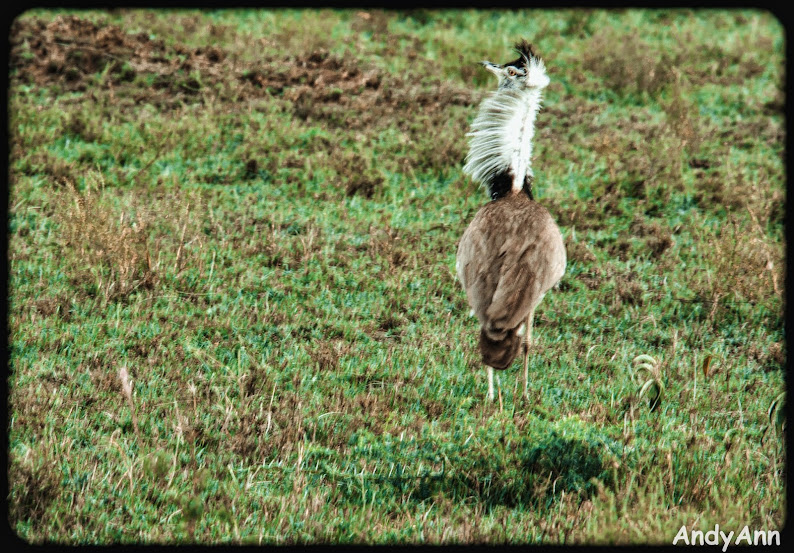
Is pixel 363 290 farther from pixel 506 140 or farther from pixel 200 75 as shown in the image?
pixel 200 75

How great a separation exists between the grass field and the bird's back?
58 cm

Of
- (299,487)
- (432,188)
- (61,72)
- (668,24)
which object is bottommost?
(299,487)

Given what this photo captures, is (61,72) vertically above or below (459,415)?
above

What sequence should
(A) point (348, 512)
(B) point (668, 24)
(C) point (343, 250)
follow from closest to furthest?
(A) point (348, 512) < (C) point (343, 250) < (B) point (668, 24)

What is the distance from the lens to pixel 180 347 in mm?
6340

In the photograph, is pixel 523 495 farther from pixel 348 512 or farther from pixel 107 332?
pixel 107 332

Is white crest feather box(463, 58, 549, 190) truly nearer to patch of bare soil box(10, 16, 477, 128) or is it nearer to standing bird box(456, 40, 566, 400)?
standing bird box(456, 40, 566, 400)

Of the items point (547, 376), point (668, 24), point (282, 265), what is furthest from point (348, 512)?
point (668, 24)

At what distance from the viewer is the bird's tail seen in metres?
5.22

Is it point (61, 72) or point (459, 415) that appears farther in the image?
point (61, 72)

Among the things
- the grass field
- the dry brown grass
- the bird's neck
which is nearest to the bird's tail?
the grass field

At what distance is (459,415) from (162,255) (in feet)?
10.8

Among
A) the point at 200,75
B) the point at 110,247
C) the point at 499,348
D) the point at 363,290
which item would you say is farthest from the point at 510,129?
the point at 200,75

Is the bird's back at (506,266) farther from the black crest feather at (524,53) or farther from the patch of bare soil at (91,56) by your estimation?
the patch of bare soil at (91,56)
